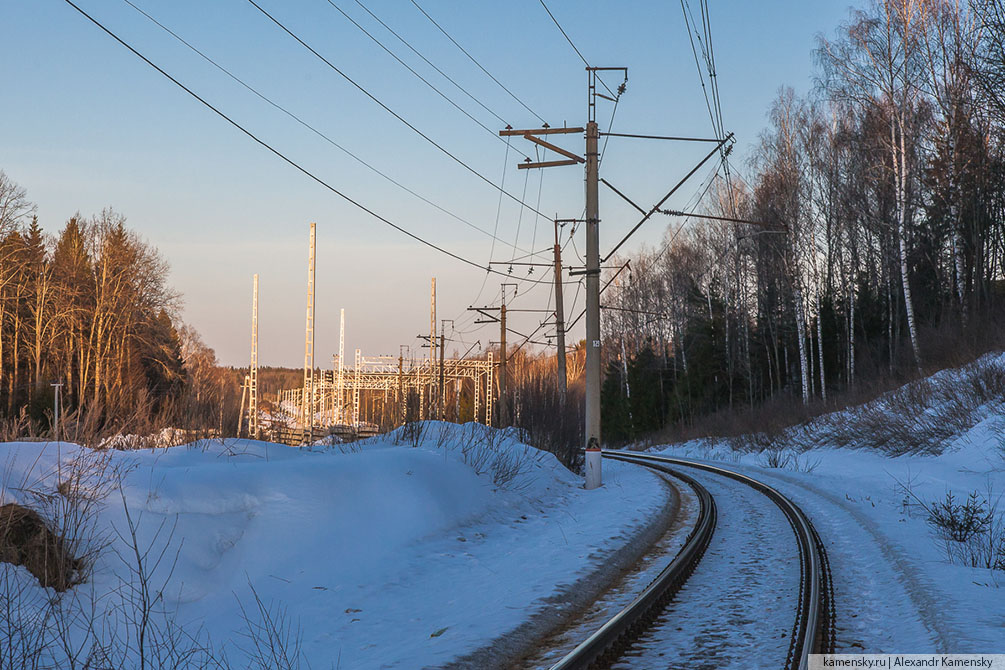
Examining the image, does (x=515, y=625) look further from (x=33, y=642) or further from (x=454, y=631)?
(x=33, y=642)

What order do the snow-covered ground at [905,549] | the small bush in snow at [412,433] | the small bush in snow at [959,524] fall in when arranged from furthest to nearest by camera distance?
the small bush in snow at [412,433] → the small bush in snow at [959,524] → the snow-covered ground at [905,549]

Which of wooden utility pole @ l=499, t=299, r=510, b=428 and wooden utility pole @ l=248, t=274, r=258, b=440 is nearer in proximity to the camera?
wooden utility pole @ l=499, t=299, r=510, b=428

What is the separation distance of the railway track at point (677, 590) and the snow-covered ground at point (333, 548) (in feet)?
3.00

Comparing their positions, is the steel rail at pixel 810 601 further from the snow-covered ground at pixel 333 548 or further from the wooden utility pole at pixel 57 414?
the wooden utility pole at pixel 57 414

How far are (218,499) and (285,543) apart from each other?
0.90m

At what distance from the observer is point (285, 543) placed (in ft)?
27.7

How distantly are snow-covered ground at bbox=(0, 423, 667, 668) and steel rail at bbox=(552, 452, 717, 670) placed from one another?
0.89 m

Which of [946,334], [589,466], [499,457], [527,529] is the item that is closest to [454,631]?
[527,529]

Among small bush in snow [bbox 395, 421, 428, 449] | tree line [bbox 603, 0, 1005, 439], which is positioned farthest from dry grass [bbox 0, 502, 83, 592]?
tree line [bbox 603, 0, 1005, 439]

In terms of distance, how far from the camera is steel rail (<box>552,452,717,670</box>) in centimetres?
550

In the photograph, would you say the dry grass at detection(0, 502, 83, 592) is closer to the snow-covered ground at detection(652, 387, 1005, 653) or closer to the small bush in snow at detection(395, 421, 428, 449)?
the snow-covered ground at detection(652, 387, 1005, 653)

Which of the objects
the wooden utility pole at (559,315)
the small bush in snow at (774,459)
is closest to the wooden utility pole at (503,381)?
the wooden utility pole at (559,315)

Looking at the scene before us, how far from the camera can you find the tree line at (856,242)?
29469 millimetres

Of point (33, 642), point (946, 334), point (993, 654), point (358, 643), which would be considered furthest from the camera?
point (946, 334)
